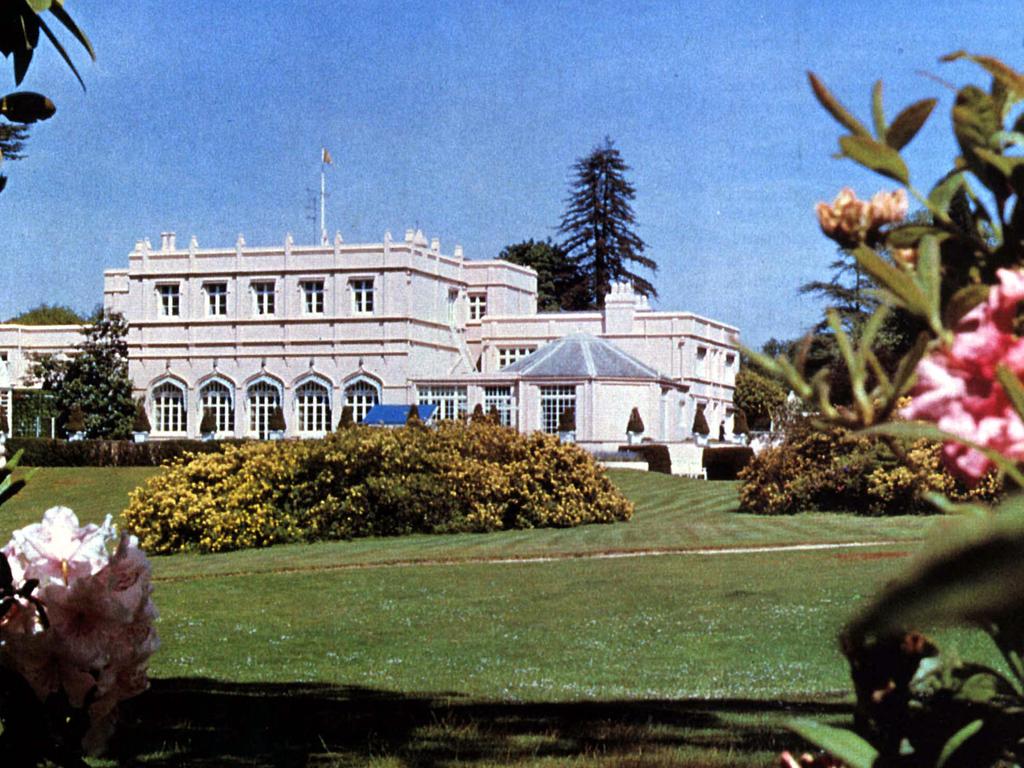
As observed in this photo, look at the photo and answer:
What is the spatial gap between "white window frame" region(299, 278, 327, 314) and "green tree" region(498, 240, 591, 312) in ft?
71.4

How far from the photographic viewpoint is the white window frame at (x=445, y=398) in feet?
149

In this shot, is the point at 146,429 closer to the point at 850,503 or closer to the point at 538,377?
the point at 538,377

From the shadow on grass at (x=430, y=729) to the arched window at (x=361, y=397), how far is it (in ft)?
137

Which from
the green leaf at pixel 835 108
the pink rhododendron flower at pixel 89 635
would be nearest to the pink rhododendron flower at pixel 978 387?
the green leaf at pixel 835 108

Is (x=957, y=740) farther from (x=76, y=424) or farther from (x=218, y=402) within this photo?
(x=218, y=402)

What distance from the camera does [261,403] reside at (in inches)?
1962

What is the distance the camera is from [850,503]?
68.4ft

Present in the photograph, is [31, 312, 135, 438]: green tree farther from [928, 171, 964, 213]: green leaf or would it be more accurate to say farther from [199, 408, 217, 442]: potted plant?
Result: [928, 171, 964, 213]: green leaf

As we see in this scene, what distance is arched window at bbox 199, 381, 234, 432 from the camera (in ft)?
164

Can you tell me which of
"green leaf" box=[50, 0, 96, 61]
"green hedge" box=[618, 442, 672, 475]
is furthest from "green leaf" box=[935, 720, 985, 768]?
"green hedge" box=[618, 442, 672, 475]

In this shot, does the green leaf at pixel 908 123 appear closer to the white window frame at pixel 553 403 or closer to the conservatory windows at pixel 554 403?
the conservatory windows at pixel 554 403

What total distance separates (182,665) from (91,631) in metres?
6.49

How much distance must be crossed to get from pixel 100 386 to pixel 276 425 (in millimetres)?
6734

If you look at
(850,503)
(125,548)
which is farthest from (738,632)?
(850,503)
